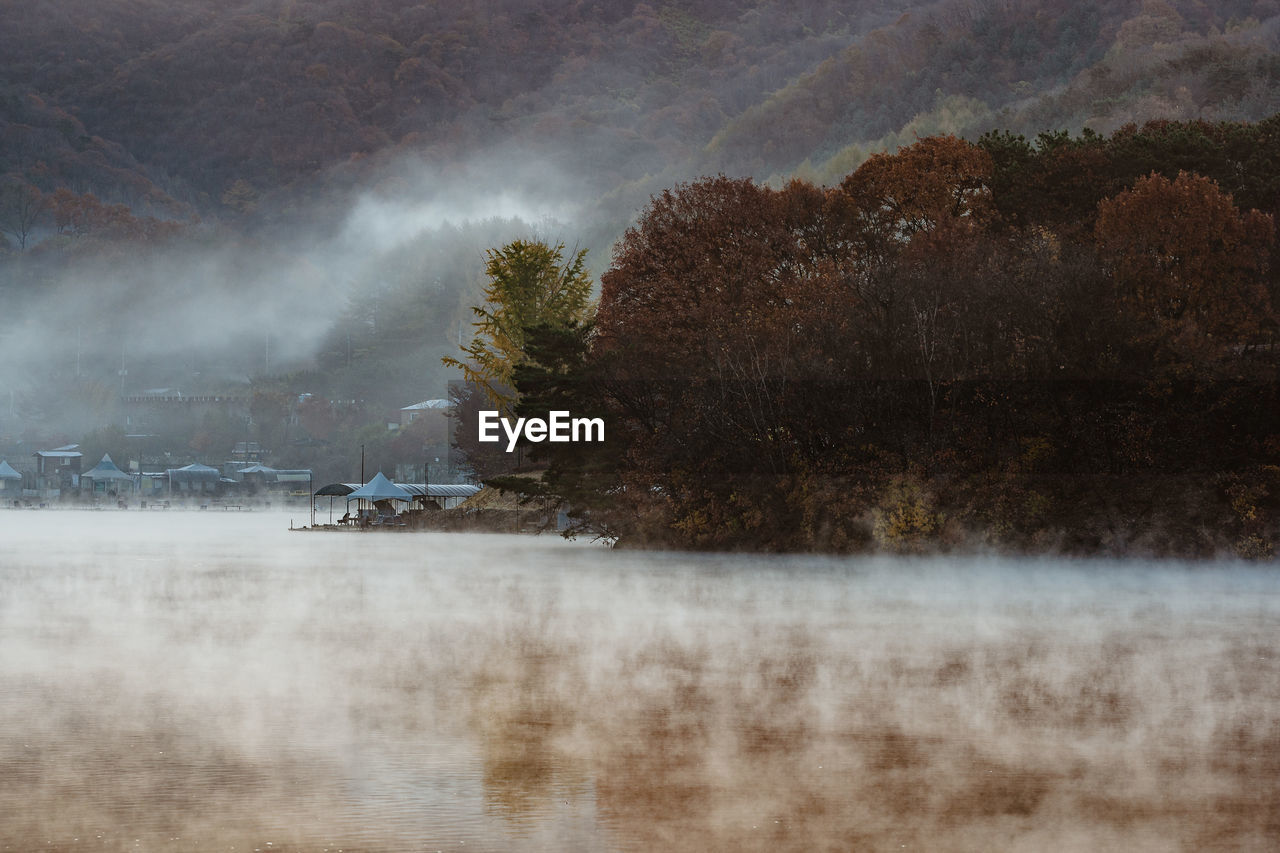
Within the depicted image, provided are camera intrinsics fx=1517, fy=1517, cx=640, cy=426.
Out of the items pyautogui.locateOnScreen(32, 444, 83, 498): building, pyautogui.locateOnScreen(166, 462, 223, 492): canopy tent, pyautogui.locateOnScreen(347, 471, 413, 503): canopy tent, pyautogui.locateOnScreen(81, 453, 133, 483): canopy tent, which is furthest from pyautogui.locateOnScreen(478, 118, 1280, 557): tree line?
pyautogui.locateOnScreen(32, 444, 83, 498): building

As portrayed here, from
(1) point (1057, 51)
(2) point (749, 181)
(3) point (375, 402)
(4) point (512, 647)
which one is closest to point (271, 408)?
(3) point (375, 402)

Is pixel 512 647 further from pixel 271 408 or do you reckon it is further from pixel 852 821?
pixel 271 408

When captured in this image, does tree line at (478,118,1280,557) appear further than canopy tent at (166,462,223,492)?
No

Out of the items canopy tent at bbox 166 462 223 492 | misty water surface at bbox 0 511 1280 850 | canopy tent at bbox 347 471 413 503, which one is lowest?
misty water surface at bbox 0 511 1280 850

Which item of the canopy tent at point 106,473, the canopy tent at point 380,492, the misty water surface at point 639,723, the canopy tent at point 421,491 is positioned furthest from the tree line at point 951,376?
the canopy tent at point 106,473

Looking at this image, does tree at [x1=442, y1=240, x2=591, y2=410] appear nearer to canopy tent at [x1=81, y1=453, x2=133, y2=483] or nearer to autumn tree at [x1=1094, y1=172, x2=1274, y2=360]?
autumn tree at [x1=1094, y1=172, x2=1274, y2=360]

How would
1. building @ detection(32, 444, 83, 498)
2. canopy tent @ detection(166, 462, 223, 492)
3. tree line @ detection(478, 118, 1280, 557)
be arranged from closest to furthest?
tree line @ detection(478, 118, 1280, 557) → canopy tent @ detection(166, 462, 223, 492) → building @ detection(32, 444, 83, 498)

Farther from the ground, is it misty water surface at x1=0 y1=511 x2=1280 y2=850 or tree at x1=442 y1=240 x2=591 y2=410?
tree at x1=442 y1=240 x2=591 y2=410
